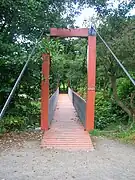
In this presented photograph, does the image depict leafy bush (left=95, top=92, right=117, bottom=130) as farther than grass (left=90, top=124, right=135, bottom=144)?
Yes

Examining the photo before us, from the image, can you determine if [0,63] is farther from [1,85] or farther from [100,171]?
[100,171]

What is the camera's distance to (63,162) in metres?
5.46

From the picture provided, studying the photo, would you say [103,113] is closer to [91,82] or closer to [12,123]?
[91,82]

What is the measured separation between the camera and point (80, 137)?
7469mm

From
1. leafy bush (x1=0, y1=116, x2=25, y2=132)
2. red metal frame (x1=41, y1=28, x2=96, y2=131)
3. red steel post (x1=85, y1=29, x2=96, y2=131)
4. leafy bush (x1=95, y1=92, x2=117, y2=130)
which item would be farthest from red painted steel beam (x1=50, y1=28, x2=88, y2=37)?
leafy bush (x1=95, y1=92, x2=117, y2=130)

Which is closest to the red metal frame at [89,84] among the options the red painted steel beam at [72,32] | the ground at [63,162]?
the red painted steel beam at [72,32]

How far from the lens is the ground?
183 inches

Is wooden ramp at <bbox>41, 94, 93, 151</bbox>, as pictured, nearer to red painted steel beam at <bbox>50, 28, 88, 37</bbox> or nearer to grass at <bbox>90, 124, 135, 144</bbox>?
grass at <bbox>90, 124, 135, 144</bbox>

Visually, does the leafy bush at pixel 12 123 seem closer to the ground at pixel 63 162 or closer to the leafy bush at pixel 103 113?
the ground at pixel 63 162

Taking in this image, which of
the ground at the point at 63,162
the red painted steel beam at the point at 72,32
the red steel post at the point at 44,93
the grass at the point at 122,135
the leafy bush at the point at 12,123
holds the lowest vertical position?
the ground at the point at 63,162

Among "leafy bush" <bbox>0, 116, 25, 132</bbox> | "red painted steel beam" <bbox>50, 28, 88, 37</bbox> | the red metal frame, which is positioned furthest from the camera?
"red painted steel beam" <bbox>50, 28, 88, 37</bbox>

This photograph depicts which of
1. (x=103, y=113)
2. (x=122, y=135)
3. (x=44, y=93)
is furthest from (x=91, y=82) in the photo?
(x=103, y=113)

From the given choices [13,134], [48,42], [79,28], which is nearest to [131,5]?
[79,28]

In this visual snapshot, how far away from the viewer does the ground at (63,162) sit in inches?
183
